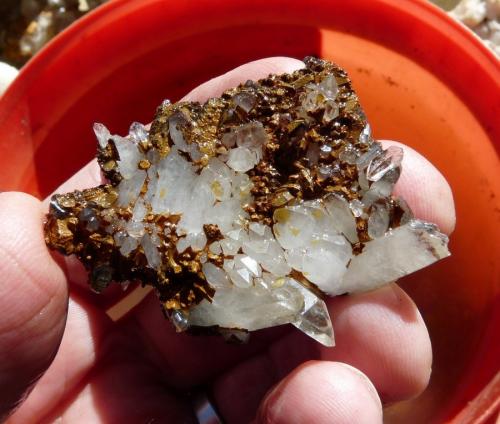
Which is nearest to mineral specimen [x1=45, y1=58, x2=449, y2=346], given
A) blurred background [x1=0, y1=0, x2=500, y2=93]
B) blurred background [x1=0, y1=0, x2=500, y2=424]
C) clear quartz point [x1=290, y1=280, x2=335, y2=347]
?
clear quartz point [x1=290, y1=280, x2=335, y2=347]

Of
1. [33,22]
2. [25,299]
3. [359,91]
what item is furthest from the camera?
[33,22]

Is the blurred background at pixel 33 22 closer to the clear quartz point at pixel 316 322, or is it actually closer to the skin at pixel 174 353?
the skin at pixel 174 353

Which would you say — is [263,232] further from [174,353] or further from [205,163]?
[174,353]

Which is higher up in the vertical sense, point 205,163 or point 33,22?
point 33,22

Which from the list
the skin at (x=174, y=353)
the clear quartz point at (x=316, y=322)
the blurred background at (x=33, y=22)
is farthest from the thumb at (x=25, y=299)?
the blurred background at (x=33, y=22)

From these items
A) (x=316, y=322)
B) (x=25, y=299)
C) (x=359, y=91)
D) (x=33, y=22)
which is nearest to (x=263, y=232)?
(x=316, y=322)

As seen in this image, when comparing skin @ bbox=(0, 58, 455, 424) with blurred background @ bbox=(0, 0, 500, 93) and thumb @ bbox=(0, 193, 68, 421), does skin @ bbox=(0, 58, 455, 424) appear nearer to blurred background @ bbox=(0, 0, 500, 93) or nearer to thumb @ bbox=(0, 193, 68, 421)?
thumb @ bbox=(0, 193, 68, 421)
